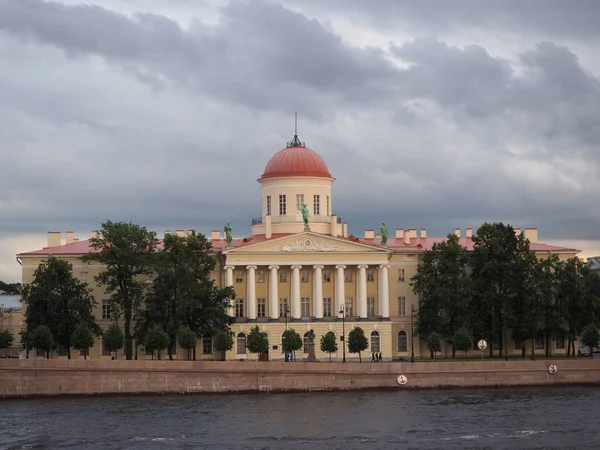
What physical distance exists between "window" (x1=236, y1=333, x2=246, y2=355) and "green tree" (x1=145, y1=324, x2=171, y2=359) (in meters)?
7.94

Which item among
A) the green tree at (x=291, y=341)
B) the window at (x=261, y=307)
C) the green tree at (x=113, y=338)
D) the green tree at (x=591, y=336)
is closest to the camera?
the green tree at (x=113, y=338)

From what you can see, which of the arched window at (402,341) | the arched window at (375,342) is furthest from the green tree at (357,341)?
the arched window at (402,341)

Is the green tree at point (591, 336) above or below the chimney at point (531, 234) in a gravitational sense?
below

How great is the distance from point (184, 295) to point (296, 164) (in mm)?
15001

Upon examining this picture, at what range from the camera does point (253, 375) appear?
77438 millimetres

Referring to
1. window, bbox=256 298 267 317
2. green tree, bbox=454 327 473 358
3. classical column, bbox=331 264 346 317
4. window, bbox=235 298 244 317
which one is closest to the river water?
green tree, bbox=454 327 473 358

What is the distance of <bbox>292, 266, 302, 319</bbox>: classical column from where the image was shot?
314ft

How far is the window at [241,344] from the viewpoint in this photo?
94.6 meters

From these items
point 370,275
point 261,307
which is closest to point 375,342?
point 370,275

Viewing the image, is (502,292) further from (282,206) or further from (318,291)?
(282,206)

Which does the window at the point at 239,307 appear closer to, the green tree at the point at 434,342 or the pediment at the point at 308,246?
the pediment at the point at 308,246

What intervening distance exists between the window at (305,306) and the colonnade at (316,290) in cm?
46

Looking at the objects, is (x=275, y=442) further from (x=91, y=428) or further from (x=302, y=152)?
(x=302, y=152)

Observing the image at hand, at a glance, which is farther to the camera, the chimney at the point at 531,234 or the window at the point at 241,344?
the chimney at the point at 531,234
